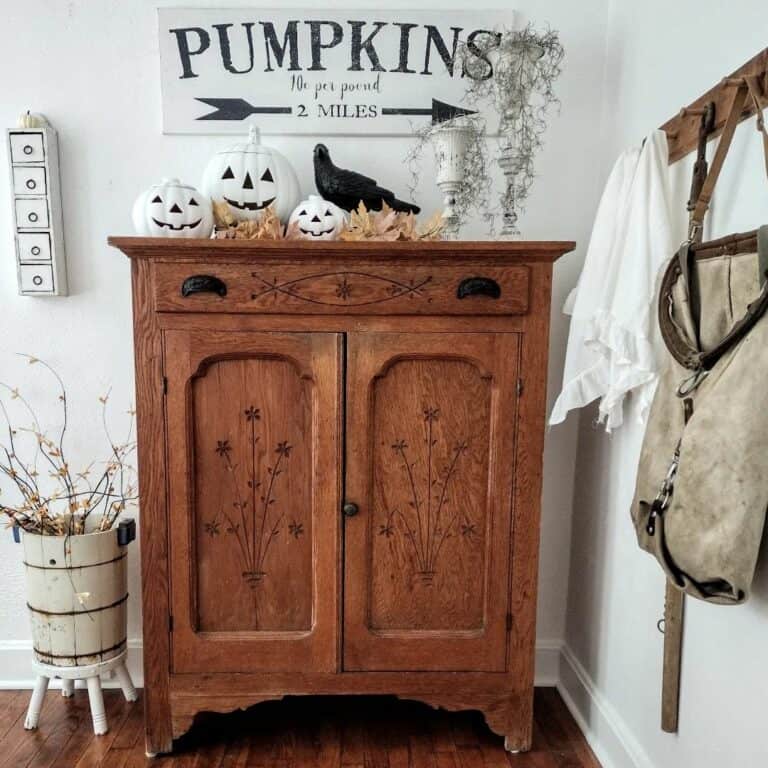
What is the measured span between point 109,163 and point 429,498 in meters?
1.40

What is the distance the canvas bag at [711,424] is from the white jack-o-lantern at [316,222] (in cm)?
80

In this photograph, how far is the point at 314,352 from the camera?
1440 millimetres

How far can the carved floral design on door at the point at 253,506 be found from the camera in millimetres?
1482

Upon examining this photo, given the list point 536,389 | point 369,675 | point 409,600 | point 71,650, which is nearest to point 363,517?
point 409,600

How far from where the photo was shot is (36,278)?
1.79 m

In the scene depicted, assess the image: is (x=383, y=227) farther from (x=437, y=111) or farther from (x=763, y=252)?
(x=763, y=252)

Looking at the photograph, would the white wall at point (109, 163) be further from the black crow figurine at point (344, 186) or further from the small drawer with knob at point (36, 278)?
the black crow figurine at point (344, 186)

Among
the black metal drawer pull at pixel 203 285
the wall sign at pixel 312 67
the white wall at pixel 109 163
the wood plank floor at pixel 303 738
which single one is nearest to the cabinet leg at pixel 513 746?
the wood plank floor at pixel 303 738

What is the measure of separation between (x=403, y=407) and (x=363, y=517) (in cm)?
30

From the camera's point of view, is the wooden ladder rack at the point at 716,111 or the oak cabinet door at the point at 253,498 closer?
the wooden ladder rack at the point at 716,111

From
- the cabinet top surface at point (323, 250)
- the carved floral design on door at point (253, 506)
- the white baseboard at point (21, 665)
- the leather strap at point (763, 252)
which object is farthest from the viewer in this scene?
the white baseboard at point (21, 665)

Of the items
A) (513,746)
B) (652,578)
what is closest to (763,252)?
(652,578)

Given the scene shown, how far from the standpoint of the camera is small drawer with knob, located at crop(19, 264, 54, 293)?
179cm

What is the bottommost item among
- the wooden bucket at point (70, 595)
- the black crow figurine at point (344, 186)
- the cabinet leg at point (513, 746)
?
the cabinet leg at point (513, 746)
